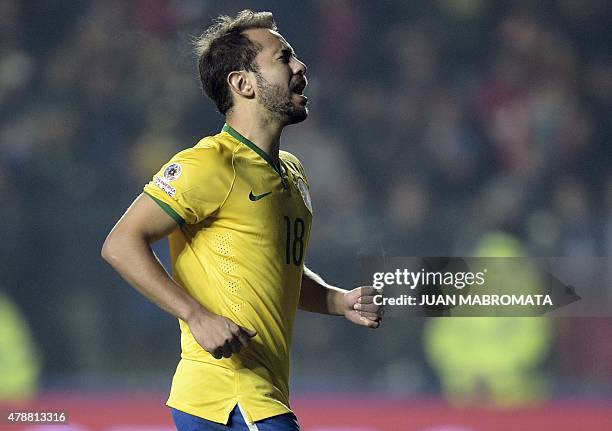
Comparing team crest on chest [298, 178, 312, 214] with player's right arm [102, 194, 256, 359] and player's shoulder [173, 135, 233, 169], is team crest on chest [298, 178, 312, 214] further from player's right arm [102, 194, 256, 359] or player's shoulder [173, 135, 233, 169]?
player's right arm [102, 194, 256, 359]

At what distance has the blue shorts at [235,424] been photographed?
7.85ft

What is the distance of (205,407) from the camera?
7.88 feet

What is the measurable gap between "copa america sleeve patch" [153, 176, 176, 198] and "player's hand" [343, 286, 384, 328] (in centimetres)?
56

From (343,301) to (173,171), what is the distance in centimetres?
60

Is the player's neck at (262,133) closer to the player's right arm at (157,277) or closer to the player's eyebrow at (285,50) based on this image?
the player's eyebrow at (285,50)

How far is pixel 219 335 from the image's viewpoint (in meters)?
2.19

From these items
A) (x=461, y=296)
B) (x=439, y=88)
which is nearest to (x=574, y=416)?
(x=461, y=296)

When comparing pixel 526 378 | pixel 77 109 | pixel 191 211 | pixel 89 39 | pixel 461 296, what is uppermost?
pixel 89 39

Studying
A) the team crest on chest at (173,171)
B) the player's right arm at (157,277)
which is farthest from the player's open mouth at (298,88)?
the player's right arm at (157,277)

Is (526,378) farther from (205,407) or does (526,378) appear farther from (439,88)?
(205,407)

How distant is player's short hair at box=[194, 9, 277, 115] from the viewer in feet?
9.02

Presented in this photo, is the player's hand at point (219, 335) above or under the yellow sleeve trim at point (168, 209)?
under

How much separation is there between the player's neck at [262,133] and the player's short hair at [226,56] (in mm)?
88

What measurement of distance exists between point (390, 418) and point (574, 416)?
89 centimetres
